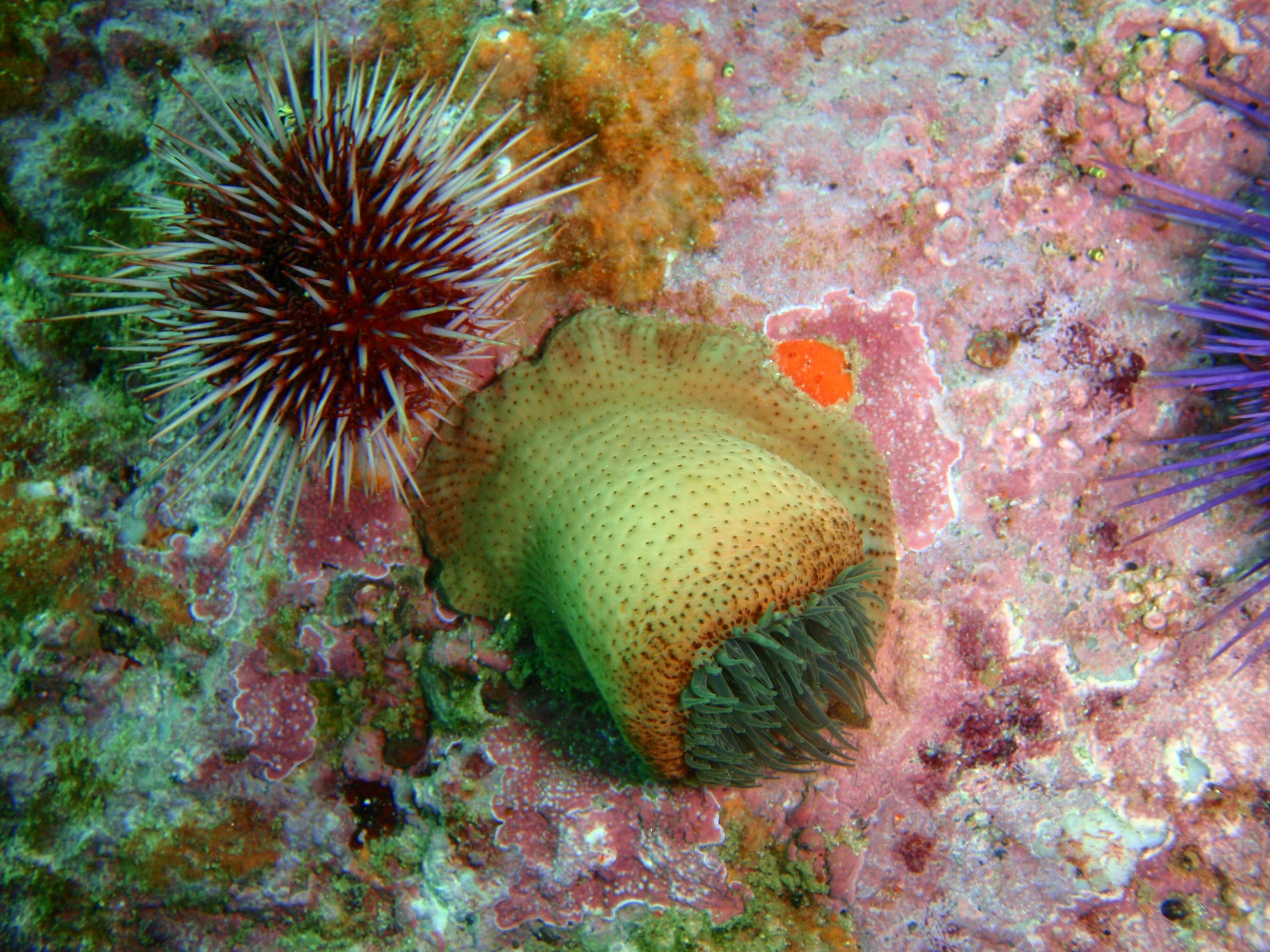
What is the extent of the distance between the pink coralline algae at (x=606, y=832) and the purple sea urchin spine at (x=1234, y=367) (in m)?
2.67

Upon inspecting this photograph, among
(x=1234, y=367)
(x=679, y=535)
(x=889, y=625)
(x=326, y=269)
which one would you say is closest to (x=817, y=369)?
(x=679, y=535)

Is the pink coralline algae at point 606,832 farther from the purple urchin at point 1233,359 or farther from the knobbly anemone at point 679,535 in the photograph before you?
the purple urchin at point 1233,359

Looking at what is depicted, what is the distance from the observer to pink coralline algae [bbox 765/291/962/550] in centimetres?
323

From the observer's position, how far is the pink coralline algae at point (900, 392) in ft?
10.6

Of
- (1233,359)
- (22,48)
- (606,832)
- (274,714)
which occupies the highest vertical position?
(22,48)

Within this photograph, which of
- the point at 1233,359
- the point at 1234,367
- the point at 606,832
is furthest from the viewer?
the point at 606,832

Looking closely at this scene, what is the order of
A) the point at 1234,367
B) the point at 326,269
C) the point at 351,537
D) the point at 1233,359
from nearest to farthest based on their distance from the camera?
the point at 326,269
the point at 1234,367
the point at 1233,359
the point at 351,537

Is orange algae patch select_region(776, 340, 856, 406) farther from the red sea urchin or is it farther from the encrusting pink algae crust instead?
the red sea urchin

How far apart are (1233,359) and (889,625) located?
80.2 inches

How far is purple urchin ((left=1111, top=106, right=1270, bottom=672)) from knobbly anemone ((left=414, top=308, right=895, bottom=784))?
1.41 m

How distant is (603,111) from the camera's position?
3088 millimetres

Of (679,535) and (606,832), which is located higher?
(679,535)

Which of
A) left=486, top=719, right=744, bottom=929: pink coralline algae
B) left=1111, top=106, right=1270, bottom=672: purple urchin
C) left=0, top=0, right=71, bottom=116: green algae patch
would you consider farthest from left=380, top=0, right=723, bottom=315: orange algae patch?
left=486, top=719, right=744, bottom=929: pink coralline algae

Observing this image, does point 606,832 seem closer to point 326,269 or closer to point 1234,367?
point 326,269
